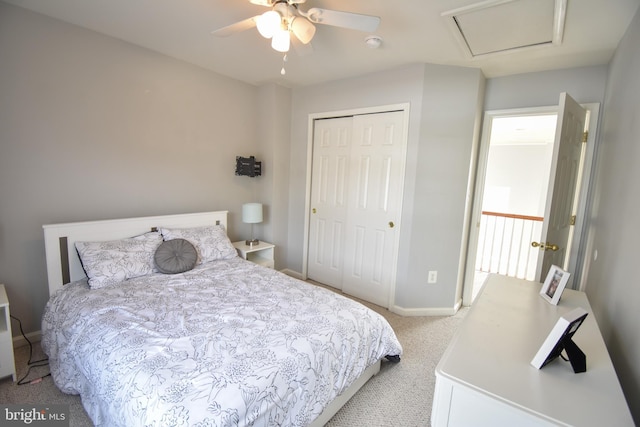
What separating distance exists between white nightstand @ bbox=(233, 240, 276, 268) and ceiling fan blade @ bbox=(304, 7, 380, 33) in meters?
2.38

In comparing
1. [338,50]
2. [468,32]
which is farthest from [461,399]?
[338,50]

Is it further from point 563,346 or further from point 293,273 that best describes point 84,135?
point 563,346

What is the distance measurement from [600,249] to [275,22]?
2.55m

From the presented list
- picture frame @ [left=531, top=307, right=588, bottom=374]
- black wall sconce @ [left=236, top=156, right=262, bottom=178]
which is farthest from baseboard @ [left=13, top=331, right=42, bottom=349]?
picture frame @ [left=531, top=307, right=588, bottom=374]

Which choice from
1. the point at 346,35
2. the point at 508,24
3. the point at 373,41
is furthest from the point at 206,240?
the point at 508,24

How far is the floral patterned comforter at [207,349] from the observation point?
1178mm

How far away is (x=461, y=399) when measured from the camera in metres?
0.95

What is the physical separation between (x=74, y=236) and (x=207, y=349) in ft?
5.68

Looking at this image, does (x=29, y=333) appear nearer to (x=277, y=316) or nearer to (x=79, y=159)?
(x=79, y=159)

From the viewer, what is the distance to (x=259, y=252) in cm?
367

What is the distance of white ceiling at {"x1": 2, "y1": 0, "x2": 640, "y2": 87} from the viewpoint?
1863 millimetres

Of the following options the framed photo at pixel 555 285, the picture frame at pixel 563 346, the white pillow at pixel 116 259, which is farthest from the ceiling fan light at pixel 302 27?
the white pillow at pixel 116 259

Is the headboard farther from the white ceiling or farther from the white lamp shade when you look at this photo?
the white ceiling

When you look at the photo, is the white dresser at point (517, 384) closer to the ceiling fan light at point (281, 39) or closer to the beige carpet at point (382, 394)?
the beige carpet at point (382, 394)
